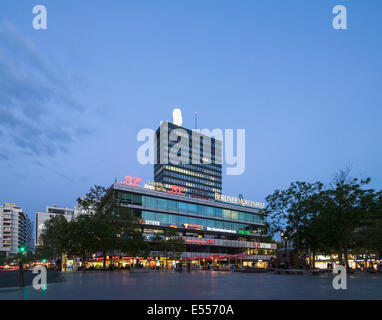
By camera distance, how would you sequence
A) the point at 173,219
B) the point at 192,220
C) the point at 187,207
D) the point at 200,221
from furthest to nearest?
1. the point at 200,221
2. the point at 192,220
3. the point at 187,207
4. the point at 173,219

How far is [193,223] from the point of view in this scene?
10856cm

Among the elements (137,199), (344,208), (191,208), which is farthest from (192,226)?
(344,208)

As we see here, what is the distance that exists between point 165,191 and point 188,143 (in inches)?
3551

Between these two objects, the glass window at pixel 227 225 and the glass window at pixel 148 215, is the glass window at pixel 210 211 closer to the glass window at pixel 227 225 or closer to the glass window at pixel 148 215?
the glass window at pixel 227 225

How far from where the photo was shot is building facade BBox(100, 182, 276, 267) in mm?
96206

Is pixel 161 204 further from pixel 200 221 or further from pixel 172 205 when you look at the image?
pixel 200 221

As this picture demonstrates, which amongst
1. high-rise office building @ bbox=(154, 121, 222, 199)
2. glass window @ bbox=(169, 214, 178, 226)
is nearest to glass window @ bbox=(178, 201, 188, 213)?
glass window @ bbox=(169, 214, 178, 226)

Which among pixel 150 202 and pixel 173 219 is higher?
pixel 150 202

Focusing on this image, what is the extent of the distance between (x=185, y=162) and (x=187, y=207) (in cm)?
7771

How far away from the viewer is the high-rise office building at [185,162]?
17800 centimetres
